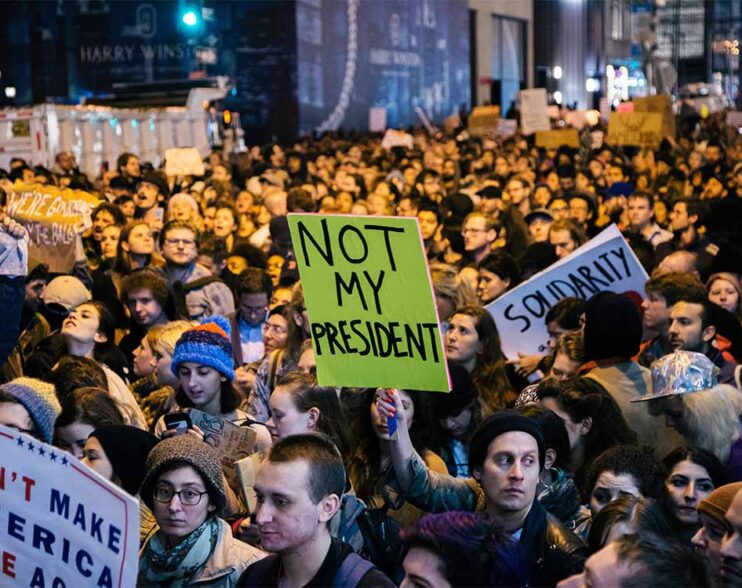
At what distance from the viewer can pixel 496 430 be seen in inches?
172

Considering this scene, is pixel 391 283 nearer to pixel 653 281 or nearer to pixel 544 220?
pixel 653 281

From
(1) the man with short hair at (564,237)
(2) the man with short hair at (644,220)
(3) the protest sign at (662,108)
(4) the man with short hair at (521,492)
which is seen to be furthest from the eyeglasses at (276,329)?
(3) the protest sign at (662,108)

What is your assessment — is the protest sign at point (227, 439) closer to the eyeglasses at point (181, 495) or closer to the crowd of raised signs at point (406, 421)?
the crowd of raised signs at point (406, 421)

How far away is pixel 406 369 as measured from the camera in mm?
4629

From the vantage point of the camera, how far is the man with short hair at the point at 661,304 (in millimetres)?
6910

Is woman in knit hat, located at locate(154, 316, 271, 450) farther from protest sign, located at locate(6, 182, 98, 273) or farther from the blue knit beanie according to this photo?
protest sign, located at locate(6, 182, 98, 273)

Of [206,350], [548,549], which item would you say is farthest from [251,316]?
[548,549]

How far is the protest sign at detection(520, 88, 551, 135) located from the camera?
2450 centimetres

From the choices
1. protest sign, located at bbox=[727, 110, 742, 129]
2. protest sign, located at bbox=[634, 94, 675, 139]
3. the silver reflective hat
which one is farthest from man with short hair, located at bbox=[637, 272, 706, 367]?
protest sign, located at bbox=[727, 110, 742, 129]

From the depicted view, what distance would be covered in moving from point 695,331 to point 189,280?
3.28 m

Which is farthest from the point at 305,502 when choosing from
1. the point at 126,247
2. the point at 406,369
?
the point at 126,247

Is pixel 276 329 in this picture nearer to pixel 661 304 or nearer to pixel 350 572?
pixel 661 304

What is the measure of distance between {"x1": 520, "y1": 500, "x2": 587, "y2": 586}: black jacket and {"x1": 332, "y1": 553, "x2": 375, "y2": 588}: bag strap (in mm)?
461

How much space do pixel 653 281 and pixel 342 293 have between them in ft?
9.41
